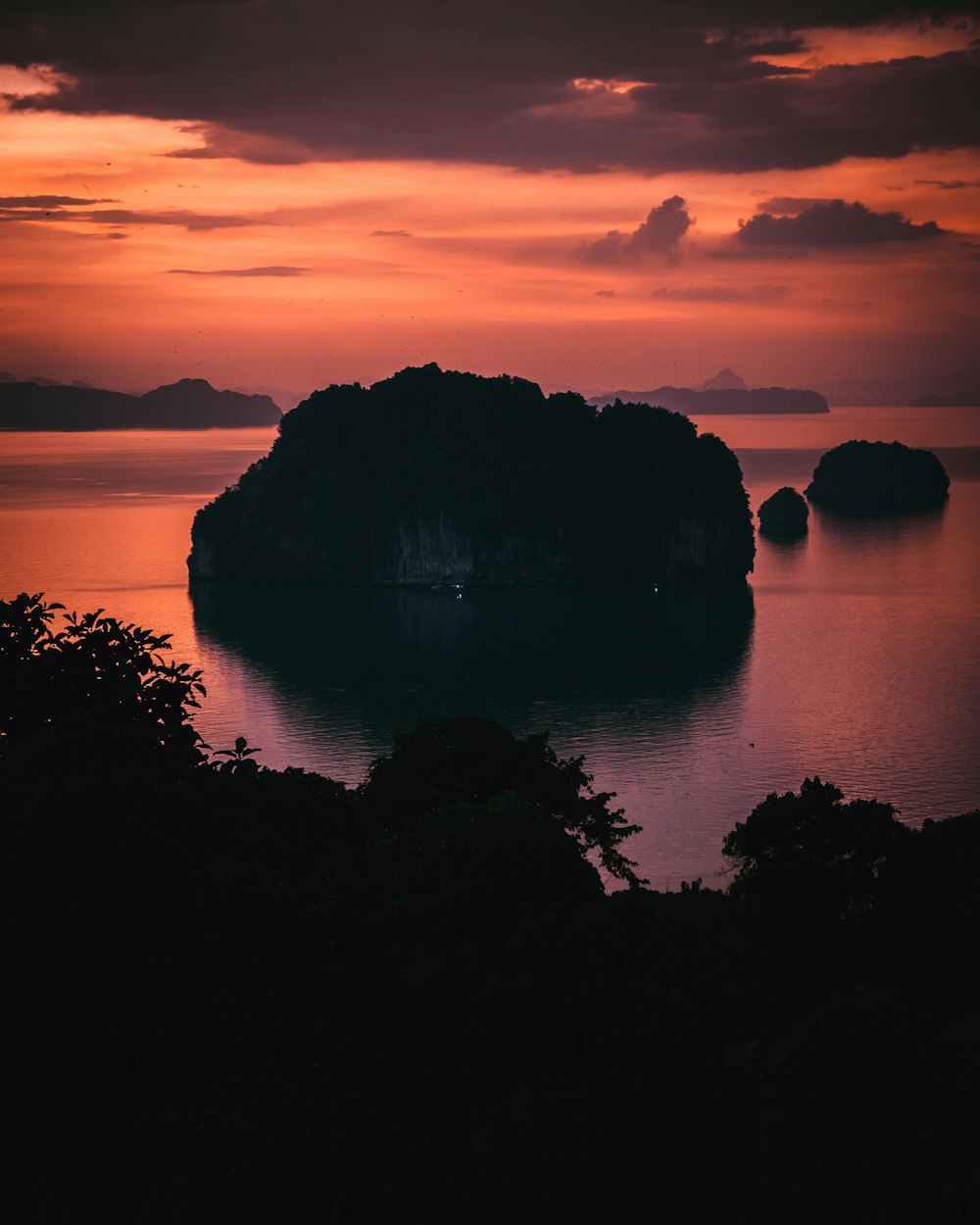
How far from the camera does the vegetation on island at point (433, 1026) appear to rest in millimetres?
15805

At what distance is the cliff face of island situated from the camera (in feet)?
474

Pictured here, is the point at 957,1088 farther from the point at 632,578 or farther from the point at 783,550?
the point at 783,550

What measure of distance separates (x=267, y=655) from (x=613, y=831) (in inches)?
2809

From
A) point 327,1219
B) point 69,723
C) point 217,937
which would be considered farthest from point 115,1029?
point 69,723

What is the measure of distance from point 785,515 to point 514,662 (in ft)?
314

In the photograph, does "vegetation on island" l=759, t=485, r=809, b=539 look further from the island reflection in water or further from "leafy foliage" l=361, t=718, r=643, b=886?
"leafy foliage" l=361, t=718, r=643, b=886

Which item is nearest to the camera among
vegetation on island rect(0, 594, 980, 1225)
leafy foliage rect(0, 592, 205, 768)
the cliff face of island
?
vegetation on island rect(0, 594, 980, 1225)

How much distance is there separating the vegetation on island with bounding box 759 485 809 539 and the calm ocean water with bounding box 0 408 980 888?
2569cm

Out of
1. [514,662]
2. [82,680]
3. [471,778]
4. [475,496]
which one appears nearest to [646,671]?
[514,662]

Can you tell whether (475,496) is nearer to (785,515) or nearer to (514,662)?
(514,662)

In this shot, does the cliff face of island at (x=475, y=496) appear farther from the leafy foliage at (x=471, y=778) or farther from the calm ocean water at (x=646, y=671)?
the leafy foliage at (x=471, y=778)

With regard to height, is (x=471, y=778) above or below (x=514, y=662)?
above

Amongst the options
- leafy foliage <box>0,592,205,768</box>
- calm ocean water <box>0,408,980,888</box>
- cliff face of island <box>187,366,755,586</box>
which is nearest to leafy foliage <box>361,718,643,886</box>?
leafy foliage <box>0,592,205,768</box>

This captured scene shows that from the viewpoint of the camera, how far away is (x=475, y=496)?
148m
